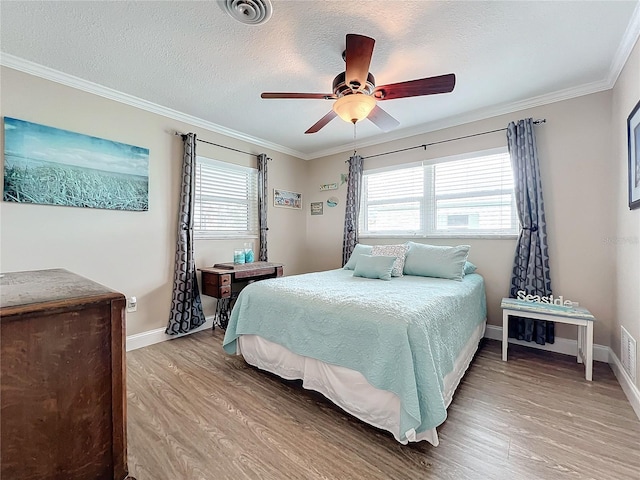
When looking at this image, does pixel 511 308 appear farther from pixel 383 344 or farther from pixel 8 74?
pixel 8 74

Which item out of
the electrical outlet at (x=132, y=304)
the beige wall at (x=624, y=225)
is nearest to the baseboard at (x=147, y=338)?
the electrical outlet at (x=132, y=304)

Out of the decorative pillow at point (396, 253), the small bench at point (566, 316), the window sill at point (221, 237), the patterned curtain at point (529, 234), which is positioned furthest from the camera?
the window sill at point (221, 237)

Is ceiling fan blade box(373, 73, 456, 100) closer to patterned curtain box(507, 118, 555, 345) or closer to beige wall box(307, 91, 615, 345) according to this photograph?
patterned curtain box(507, 118, 555, 345)

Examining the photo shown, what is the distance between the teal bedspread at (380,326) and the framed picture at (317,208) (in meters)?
2.17

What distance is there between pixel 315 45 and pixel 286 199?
270 cm

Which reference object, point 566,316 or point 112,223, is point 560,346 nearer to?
point 566,316

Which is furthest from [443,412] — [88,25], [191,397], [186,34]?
[88,25]

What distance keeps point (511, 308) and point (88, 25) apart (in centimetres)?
398

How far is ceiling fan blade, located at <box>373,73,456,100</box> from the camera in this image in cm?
189

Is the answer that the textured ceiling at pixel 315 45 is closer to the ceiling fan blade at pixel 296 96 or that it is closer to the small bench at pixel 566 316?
the ceiling fan blade at pixel 296 96

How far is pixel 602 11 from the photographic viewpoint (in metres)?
1.81

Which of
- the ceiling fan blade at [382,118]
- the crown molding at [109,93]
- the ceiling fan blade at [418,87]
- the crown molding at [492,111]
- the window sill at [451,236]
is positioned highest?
the crown molding at [492,111]

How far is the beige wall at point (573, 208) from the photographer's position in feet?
8.74

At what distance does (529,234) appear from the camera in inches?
115
